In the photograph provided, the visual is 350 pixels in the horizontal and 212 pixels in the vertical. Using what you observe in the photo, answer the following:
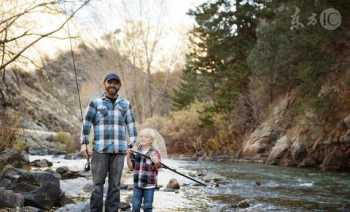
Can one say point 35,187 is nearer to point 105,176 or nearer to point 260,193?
point 105,176

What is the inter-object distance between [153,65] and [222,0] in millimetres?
21410

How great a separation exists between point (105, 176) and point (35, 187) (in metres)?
2.03

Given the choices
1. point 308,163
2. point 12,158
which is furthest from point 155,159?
point 308,163

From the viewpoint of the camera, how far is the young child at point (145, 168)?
5.93m

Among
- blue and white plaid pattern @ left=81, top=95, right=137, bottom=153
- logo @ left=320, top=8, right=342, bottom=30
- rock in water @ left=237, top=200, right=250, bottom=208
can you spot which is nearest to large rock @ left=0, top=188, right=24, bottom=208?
blue and white plaid pattern @ left=81, top=95, right=137, bottom=153

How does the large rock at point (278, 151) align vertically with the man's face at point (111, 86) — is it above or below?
below

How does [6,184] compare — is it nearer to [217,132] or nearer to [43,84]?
[217,132]

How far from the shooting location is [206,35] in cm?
3184

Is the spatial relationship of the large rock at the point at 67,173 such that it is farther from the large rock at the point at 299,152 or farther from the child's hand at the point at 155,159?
the large rock at the point at 299,152

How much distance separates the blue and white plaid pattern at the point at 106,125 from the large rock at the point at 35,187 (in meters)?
2.04

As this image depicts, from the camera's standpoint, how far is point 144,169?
234 inches

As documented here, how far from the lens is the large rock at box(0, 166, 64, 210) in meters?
7.32

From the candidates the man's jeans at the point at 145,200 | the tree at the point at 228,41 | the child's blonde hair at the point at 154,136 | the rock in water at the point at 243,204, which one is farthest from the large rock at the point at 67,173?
the tree at the point at 228,41

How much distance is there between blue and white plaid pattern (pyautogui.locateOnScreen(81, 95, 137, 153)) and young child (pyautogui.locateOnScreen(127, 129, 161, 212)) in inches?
5.2
